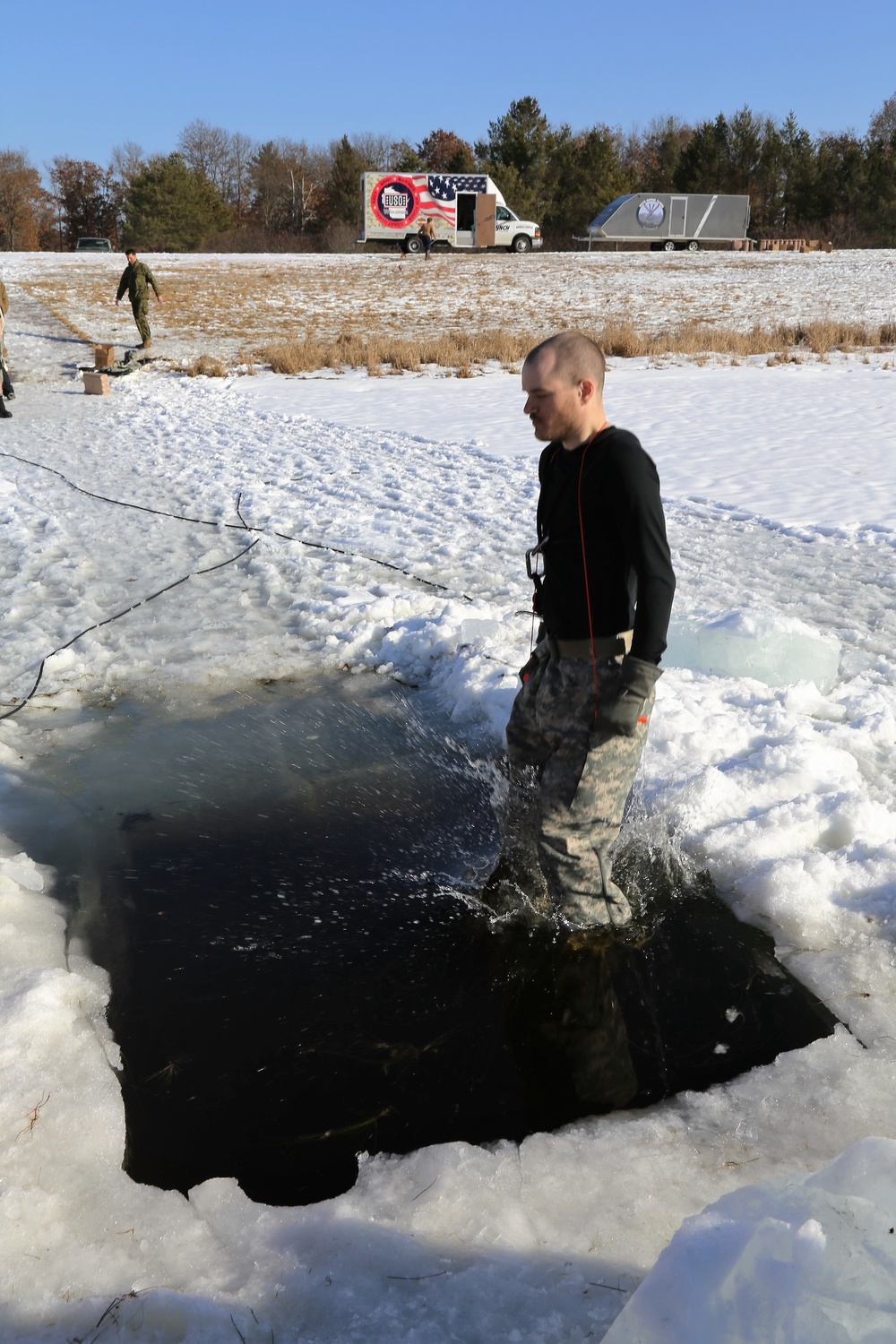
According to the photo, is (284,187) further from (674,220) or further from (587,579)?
(587,579)

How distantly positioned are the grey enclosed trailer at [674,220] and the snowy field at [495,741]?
1396 inches

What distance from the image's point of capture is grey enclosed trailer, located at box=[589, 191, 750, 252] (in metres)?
42.3

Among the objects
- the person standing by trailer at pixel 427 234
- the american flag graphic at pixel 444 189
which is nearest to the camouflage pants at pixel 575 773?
the person standing by trailer at pixel 427 234

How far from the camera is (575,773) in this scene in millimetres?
2811

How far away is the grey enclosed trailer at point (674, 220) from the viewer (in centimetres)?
4228

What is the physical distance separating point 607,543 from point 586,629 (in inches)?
10.7

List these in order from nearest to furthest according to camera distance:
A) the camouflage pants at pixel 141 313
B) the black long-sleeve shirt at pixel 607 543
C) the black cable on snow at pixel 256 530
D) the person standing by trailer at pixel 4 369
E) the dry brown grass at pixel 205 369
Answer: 1. the black long-sleeve shirt at pixel 607 543
2. the black cable on snow at pixel 256 530
3. the person standing by trailer at pixel 4 369
4. the dry brown grass at pixel 205 369
5. the camouflage pants at pixel 141 313

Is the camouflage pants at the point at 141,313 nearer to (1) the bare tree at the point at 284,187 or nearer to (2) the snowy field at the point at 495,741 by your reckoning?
(2) the snowy field at the point at 495,741

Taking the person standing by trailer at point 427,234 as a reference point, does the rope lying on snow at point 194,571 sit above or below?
below

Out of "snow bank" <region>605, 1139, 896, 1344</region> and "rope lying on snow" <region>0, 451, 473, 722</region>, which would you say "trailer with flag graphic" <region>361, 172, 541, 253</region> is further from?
"snow bank" <region>605, 1139, 896, 1344</region>

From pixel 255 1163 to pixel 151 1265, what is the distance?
372 mm

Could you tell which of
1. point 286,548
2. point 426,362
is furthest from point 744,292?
point 286,548

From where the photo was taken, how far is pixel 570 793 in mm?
2816

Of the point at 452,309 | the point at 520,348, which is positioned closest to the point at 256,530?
the point at 520,348
